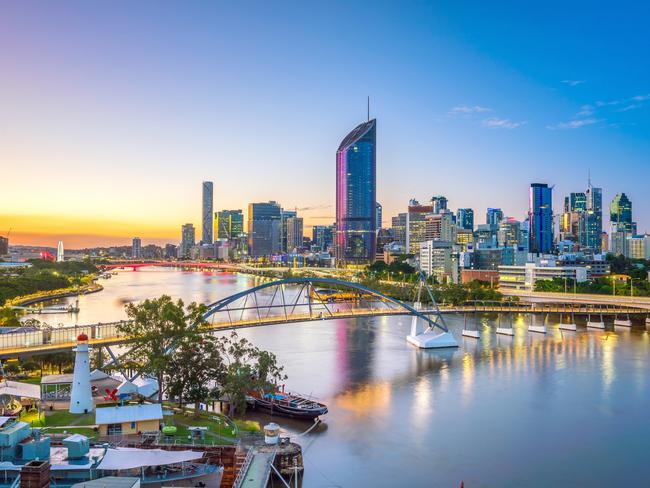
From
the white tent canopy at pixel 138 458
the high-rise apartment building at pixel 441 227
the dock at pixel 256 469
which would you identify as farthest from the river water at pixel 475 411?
the high-rise apartment building at pixel 441 227

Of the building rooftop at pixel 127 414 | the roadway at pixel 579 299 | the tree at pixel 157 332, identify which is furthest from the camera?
the roadway at pixel 579 299

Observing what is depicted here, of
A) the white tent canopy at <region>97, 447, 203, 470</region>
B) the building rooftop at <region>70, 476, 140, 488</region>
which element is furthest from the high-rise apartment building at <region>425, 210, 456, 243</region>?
the building rooftop at <region>70, 476, 140, 488</region>

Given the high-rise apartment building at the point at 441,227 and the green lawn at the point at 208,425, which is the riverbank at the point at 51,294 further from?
the high-rise apartment building at the point at 441,227

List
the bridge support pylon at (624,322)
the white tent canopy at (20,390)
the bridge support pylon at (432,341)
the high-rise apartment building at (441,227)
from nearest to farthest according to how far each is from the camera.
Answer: the white tent canopy at (20,390) → the bridge support pylon at (432,341) → the bridge support pylon at (624,322) → the high-rise apartment building at (441,227)

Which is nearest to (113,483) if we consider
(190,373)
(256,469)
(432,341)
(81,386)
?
(256,469)

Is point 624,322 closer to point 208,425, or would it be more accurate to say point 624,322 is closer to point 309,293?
point 309,293

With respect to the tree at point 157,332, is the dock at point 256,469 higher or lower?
lower

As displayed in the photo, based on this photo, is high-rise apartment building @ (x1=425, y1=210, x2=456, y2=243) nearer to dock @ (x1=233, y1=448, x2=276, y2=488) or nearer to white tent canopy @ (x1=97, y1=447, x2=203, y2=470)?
dock @ (x1=233, y1=448, x2=276, y2=488)
